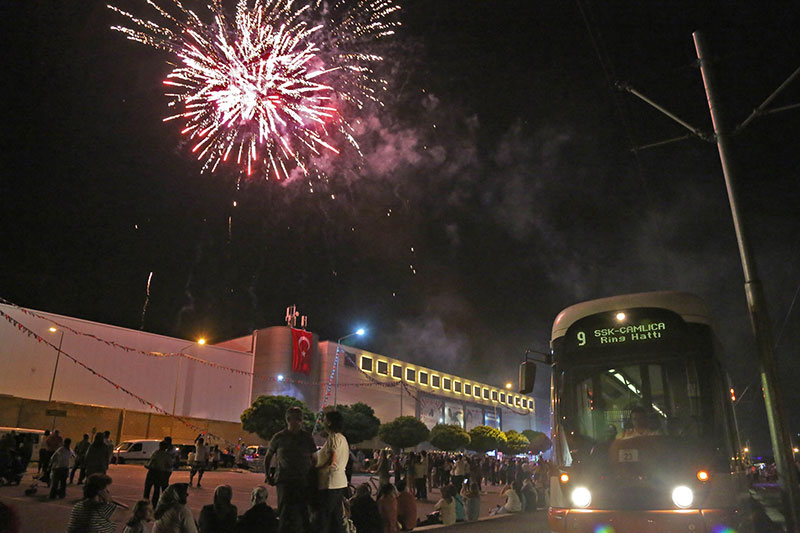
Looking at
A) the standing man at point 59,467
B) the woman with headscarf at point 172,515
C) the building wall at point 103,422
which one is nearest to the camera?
the woman with headscarf at point 172,515

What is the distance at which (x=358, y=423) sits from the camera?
149ft

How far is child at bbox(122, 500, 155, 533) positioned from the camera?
5.75m

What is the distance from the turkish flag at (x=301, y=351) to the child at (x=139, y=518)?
4753 cm

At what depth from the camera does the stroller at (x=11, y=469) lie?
1458 cm

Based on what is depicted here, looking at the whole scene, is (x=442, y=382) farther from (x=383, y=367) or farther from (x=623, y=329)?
(x=623, y=329)

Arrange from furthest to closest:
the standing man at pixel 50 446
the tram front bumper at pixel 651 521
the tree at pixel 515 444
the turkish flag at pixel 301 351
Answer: the tree at pixel 515 444, the turkish flag at pixel 301 351, the standing man at pixel 50 446, the tram front bumper at pixel 651 521

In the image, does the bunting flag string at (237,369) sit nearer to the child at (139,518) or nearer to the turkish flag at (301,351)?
the turkish flag at (301,351)

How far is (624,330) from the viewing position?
773 cm

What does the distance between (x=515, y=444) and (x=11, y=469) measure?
157ft

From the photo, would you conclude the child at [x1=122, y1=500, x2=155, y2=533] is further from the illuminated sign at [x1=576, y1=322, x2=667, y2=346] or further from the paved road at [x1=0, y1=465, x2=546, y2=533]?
the illuminated sign at [x1=576, y1=322, x2=667, y2=346]

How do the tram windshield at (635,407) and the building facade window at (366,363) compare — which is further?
the building facade window at (366,363)

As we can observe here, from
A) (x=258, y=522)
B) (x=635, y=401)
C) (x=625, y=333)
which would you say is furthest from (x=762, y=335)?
(x=258, y=522)

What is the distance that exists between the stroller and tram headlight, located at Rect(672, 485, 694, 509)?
1486 centimetres

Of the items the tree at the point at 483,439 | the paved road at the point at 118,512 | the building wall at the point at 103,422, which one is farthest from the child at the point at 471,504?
the tree at the point at 483,439
